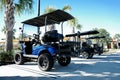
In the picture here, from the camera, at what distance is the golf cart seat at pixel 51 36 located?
10.7 metres

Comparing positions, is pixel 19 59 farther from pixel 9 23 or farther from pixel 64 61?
pixel 9 23

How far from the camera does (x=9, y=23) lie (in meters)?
16.6

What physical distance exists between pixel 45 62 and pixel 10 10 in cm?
778

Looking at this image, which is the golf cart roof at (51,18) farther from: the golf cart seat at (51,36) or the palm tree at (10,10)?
the palm tree at (10,10)

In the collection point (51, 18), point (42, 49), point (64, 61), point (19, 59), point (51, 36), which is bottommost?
point (64, 61)

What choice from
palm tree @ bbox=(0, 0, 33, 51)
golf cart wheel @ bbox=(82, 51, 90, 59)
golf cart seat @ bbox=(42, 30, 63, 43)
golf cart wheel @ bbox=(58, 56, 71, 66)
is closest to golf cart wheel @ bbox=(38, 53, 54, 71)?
golf cart seat @ bbox=(42, 30, 63, 43)

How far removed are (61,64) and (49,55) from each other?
2.32m

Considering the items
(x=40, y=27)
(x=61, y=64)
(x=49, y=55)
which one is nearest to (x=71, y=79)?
(x=49, y=55)

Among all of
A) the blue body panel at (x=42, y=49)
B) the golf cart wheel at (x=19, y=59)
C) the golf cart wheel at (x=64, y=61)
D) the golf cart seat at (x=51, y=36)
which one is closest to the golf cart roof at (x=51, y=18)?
the golf cart seat at (x=51, y=36)

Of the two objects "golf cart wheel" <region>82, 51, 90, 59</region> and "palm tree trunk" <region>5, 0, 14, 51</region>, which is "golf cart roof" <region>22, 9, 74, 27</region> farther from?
"golf cart wheel" <region>82, 51, 90, 59</region>

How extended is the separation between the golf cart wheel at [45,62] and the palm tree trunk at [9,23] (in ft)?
20.6

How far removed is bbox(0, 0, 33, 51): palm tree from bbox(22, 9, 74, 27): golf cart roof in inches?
153

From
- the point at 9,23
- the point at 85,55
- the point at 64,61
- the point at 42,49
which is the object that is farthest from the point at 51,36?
the point at 85,55

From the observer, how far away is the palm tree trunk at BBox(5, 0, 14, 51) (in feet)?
53.9
